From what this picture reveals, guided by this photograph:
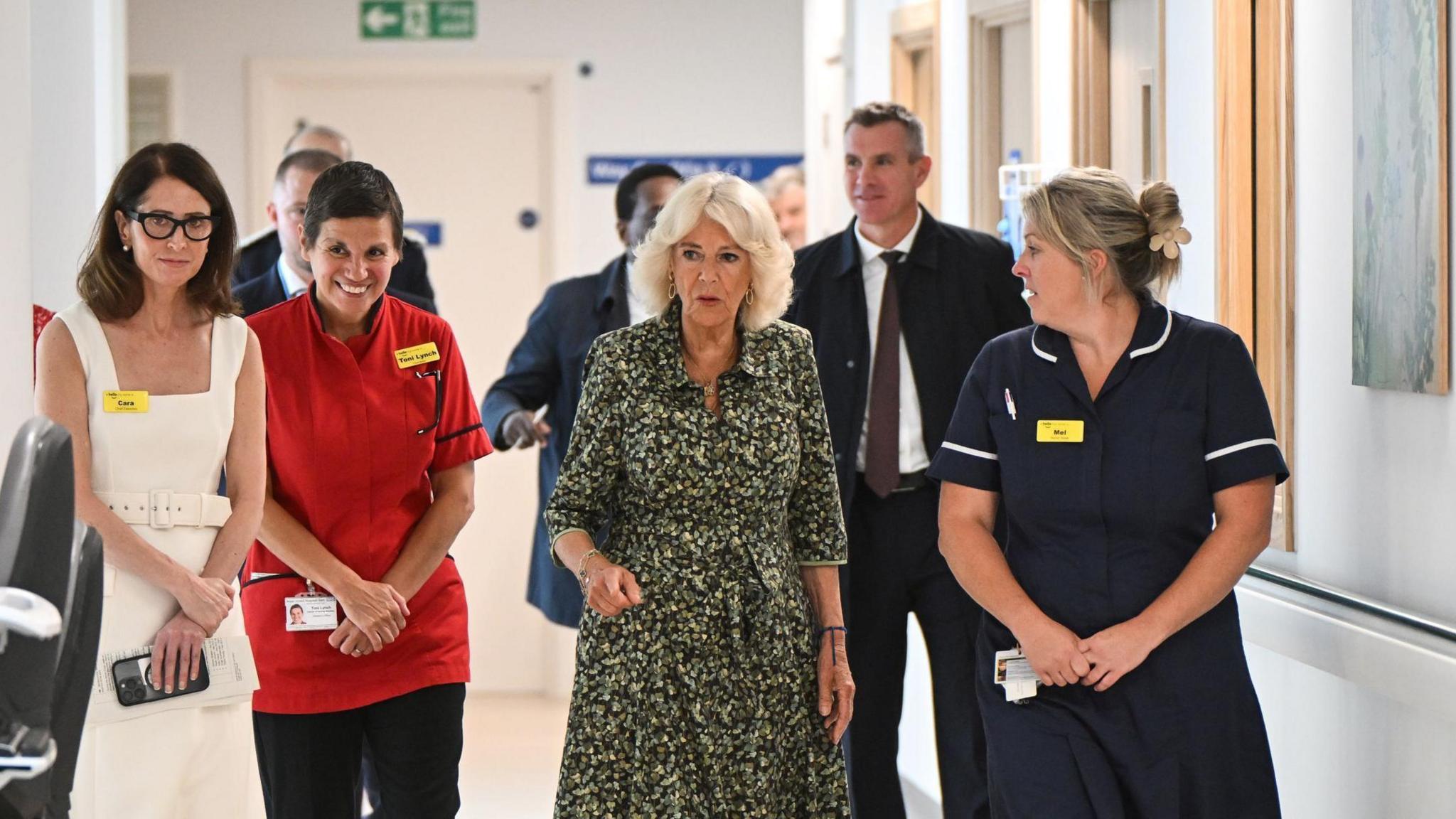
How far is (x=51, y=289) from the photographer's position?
3.95 meters

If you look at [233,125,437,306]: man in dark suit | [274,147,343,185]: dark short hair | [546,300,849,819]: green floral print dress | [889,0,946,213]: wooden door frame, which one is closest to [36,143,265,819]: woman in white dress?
[546,300,849,819]: green floral print dress

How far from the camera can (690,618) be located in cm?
268

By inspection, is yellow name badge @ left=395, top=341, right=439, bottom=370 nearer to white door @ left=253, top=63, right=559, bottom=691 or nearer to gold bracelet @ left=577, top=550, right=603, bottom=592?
gold bracelet @ left=577, top=550, right=603, bottom=592

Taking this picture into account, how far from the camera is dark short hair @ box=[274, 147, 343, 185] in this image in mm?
4004

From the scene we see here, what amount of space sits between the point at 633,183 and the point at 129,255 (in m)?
2.08

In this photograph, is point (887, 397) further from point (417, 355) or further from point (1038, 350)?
point (417, 355)

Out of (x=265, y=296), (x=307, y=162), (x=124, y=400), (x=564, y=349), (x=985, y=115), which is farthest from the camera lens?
(x=985, y=115)

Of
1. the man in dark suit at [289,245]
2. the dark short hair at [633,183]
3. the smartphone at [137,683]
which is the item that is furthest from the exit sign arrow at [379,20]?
the smartphone at [137,683]

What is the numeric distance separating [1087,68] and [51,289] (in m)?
2.76

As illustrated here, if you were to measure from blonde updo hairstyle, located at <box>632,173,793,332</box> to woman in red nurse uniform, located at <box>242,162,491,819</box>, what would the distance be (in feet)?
1.56

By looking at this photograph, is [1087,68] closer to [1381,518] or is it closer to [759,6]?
[1381,518]

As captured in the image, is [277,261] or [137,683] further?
[277,261]

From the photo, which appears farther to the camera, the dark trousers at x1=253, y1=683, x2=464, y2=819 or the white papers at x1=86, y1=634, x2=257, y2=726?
the dark trousers at x1=253, y1=683, x2=464, y2=819

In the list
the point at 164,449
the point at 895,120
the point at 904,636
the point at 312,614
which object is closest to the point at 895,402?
the point at 904,636
